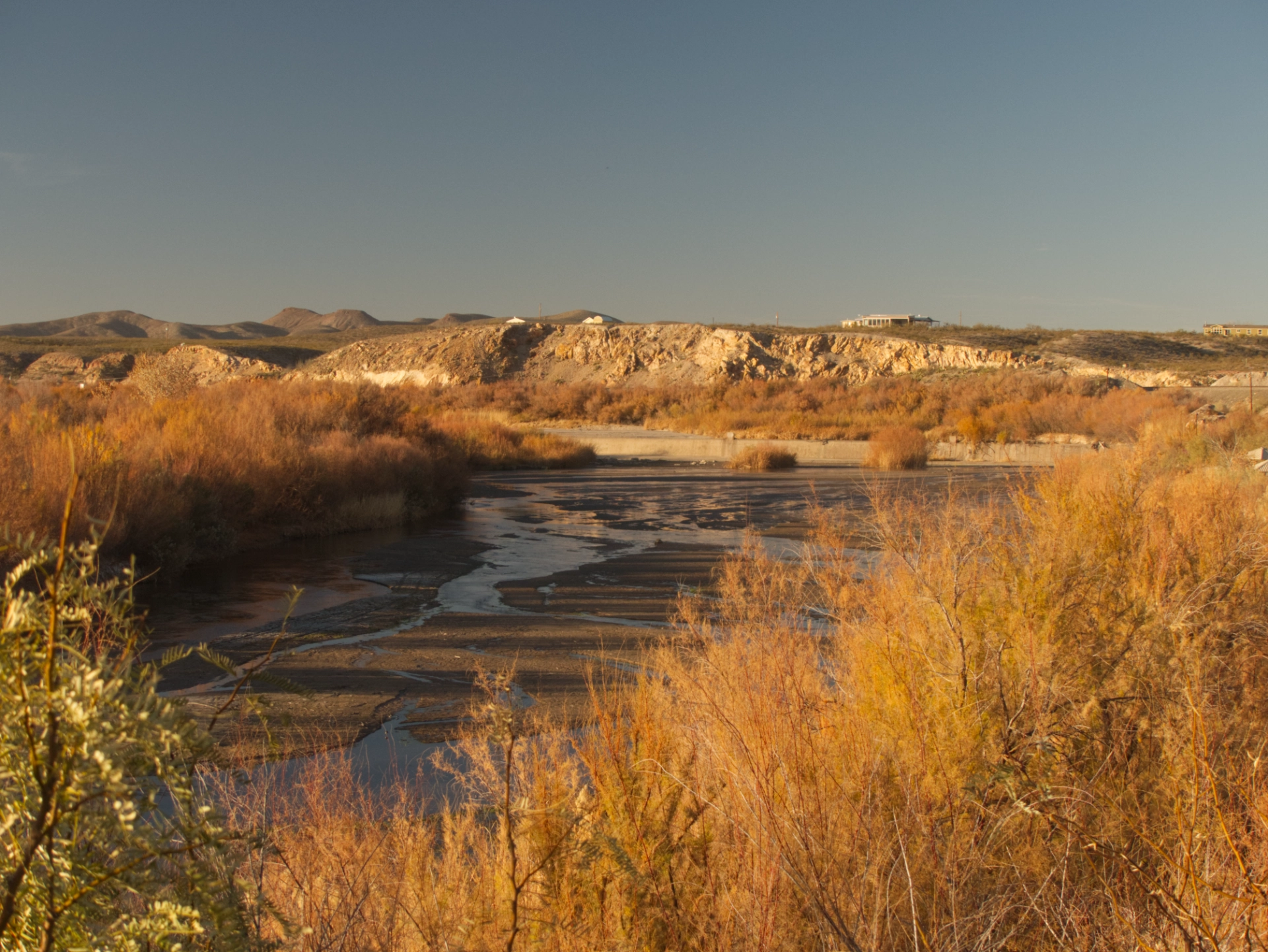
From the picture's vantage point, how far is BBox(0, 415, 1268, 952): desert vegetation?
4.66 feet

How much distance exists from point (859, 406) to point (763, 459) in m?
15.9

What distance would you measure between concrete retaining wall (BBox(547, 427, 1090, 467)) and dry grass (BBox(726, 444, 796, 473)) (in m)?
1.19

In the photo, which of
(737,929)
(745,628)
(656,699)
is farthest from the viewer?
(745,628)

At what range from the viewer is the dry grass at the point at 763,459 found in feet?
98.9

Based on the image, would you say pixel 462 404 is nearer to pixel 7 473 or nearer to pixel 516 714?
pixel 7 473

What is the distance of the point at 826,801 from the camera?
3076 millimetres

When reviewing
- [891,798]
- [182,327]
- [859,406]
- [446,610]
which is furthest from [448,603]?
[182,327]

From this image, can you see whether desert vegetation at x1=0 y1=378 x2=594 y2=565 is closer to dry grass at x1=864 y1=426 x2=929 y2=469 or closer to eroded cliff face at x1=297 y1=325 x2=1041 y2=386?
dry grass at x1=864 y1=426 x2=929 y2=469

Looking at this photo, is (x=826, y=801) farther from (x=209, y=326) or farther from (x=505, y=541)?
(x=209, y=326)

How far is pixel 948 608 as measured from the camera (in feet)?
14.1

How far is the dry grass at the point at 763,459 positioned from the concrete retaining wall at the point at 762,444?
3.90 ft

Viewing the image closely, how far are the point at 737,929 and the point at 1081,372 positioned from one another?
184 feet

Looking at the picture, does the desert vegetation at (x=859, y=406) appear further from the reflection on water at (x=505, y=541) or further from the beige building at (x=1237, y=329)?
the beige building at (x=1237, y=329)

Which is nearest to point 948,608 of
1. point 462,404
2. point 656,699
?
point 656,699
